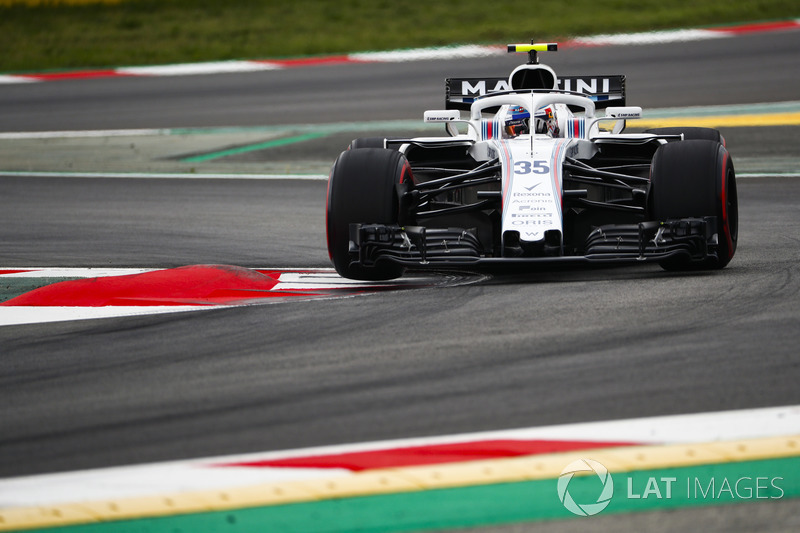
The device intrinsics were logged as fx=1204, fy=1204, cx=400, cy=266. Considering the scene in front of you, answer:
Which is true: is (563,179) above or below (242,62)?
below

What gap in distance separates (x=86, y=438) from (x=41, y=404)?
556mm

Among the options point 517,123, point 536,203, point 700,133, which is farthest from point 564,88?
point 536,203

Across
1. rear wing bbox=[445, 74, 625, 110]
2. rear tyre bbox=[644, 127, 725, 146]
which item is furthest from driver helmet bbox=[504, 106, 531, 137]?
rear tyre bbox=[644, 127, 725, 146]

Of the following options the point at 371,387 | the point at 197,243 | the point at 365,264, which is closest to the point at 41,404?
the point at 371,387

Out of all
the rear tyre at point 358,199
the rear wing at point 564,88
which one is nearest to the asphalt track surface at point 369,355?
the rear tyre at point 358,199

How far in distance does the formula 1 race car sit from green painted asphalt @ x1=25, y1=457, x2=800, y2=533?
3311mm

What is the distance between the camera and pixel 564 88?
1004 centimetres

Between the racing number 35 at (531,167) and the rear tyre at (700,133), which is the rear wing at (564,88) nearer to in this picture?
the rear tyre at (700,133)

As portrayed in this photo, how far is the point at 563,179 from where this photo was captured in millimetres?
7891

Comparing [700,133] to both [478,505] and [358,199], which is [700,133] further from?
[478,505]

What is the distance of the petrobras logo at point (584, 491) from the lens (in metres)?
3.88

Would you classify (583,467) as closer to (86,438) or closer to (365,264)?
(86,438)

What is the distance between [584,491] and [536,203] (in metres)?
3.73

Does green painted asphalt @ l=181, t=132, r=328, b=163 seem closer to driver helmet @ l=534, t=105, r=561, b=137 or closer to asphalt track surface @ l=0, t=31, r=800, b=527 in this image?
asphalt track surface @ l=0, t=31, r=800, b=527
